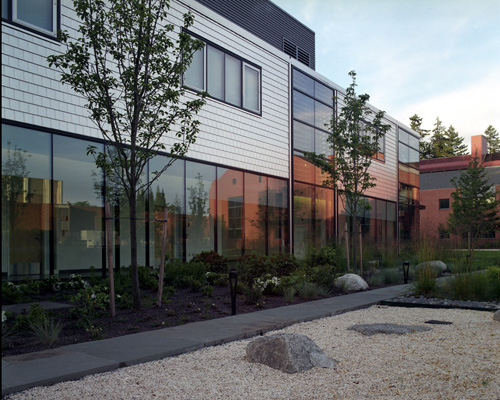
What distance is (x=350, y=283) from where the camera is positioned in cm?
1102

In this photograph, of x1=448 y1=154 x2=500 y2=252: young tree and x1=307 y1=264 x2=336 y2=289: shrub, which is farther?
x1=448 y1=154 x2=500 y2=252: young tree

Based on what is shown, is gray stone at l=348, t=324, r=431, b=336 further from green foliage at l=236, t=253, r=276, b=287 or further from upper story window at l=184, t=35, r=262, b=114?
upper story window at l=184, t=35, r=262, b=114

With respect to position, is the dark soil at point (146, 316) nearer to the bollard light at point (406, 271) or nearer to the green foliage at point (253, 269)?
the green foliage at point (253, 269)

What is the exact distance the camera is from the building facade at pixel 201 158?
902 centimetres

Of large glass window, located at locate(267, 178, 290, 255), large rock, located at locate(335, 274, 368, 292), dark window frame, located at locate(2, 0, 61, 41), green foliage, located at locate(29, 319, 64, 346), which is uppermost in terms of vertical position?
dark window frame, located at locate(2, 0, 61, 41)

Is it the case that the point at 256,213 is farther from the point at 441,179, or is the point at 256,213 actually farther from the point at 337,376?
the point at 441,179

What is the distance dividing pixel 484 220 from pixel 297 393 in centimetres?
3984

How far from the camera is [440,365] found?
14.9 feet

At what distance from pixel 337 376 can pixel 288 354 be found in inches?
19.0

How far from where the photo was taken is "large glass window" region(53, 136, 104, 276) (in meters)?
9.59

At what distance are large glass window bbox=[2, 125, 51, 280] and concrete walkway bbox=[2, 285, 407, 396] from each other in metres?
4.17

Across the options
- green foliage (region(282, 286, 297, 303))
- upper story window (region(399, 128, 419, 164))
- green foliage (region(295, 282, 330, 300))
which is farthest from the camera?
upper story window (region(399, 128, 419, 164))

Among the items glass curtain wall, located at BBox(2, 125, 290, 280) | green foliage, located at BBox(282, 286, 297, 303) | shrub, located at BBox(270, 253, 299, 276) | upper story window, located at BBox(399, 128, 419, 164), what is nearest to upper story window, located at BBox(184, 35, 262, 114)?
glass curtain wall, located at BBox(2, 125, 290, 280)

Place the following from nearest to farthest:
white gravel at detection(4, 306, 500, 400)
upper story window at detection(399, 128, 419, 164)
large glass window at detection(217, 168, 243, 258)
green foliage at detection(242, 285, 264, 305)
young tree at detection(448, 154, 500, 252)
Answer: white gravel at detection(4, 306, 500, 400) < green foliage at detection(242, 285, 264, 305) < large glass window at detection(217, 168, 243, 258) < upper story window at detection(399, 128, 419, 164) < young tree at detection(448, 154, 500, 252)
